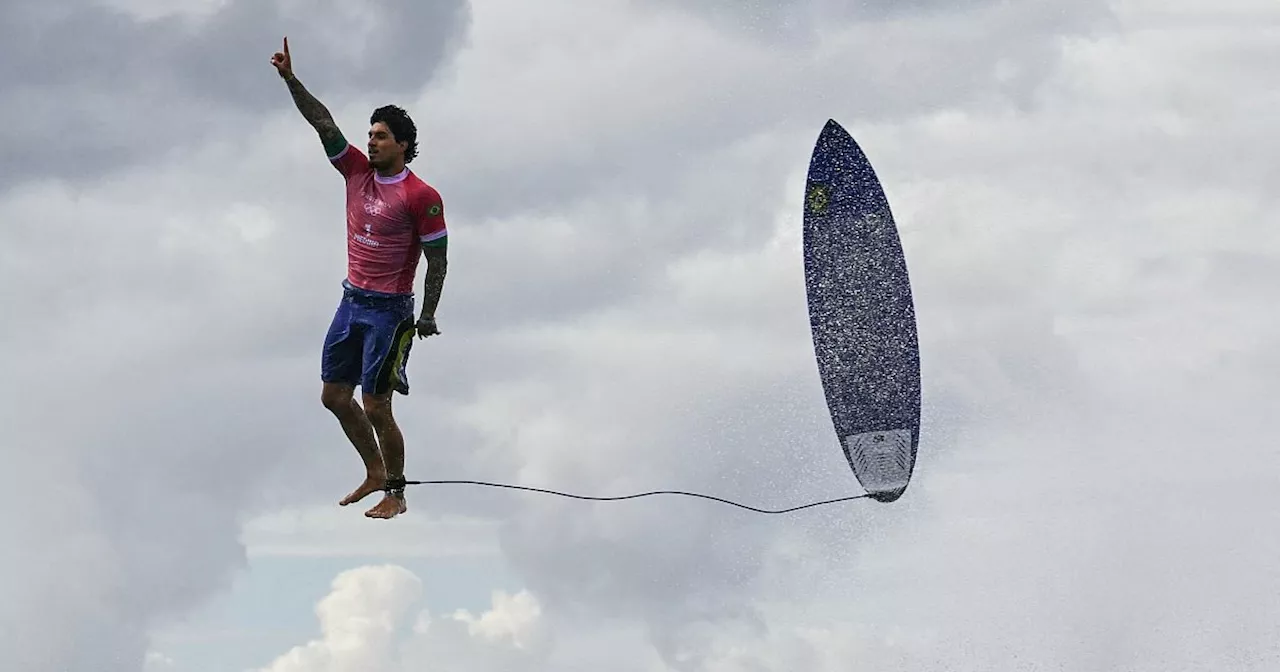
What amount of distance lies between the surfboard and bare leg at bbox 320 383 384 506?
23.0ft

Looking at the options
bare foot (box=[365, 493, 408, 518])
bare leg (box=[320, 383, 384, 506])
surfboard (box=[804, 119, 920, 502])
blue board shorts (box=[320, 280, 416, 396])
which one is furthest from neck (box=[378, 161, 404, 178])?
surfboard (box=[804, 119, 920, 502])

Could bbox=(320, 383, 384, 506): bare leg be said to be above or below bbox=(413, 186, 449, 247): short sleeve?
below

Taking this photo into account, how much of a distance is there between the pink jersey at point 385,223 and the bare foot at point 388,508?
98.6 inches

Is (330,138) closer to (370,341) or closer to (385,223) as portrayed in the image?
(385,223)

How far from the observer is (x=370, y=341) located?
19.8 metres

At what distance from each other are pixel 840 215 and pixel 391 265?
24.6 feet

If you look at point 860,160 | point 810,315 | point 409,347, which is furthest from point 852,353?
point 409,347

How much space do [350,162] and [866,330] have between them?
8.06m

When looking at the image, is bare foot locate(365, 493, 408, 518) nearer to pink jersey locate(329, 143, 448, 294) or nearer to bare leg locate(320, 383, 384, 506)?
bare leg locate(320, 383, 384, 506)

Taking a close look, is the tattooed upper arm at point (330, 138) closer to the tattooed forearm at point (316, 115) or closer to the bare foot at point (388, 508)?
the tattooed forearm at point (316, 115)

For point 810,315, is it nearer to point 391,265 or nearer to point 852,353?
point 852,353

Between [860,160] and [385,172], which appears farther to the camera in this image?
[860,160]

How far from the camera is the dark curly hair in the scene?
64.1 ft

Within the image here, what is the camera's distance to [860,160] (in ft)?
80.4
